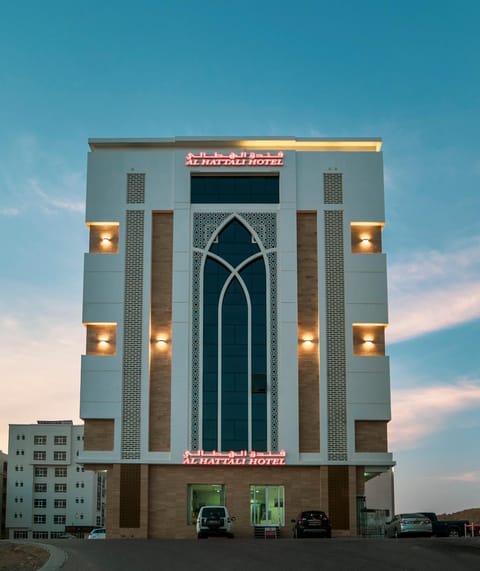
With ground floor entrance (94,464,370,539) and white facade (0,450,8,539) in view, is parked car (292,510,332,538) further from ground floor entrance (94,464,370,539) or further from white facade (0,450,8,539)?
white facade (0,450,8,539)

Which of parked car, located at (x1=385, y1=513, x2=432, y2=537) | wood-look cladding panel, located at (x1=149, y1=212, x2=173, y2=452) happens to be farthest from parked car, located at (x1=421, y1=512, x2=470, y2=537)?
wood-look cladding panel, located at (x1=149, y1=212, x2=173, y2=452)

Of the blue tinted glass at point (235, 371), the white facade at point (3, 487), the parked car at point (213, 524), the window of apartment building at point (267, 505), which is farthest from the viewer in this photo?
the white facade at point (3, 487)

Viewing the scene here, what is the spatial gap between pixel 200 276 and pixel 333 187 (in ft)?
26.4

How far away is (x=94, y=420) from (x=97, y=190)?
11.4 metres

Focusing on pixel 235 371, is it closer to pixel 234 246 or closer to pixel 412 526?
pixel 234 246

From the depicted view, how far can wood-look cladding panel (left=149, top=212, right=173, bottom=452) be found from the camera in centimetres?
4534

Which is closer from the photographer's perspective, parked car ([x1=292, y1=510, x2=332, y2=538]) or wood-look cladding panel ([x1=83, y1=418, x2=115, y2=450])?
parked car ([x1=292, y1=510, x2=332, y2=538])

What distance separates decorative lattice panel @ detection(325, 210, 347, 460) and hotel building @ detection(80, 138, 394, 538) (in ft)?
0.22

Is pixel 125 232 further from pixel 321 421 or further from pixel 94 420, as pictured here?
pixel 321 421

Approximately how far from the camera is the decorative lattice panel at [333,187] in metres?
47.9

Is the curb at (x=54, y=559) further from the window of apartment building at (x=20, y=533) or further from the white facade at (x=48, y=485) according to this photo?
the window of apartment building at (x=20, y=533)

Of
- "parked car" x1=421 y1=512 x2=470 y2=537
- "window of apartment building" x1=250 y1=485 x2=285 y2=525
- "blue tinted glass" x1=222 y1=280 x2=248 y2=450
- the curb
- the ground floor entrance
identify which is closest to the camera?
the curb

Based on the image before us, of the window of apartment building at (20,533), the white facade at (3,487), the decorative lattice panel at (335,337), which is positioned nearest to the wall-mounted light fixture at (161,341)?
the decorative lattice panel at (335,337)

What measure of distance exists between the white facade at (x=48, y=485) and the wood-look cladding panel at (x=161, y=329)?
283 feet
